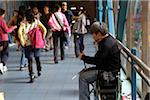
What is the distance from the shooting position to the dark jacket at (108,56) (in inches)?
207

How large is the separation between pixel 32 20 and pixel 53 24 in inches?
119

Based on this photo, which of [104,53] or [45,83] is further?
[45,83]

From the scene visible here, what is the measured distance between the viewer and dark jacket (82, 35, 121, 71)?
5.26m

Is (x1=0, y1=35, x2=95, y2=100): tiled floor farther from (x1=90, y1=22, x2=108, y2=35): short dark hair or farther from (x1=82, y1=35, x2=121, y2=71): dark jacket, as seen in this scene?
(x1=90, y1=22, x2=108, y2=35): short dark hair

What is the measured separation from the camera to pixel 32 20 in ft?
27.9

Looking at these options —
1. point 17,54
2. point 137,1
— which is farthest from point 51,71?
point 17,54

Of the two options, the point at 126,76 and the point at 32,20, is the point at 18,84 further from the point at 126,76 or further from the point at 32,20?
the point at 126,76

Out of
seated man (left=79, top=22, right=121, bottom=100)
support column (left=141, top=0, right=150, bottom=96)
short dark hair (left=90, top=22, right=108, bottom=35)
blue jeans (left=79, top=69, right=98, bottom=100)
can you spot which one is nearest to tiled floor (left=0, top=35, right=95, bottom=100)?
support column (left=141, top=0, right=150, bottom=96)

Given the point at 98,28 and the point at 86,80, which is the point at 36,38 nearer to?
the point at 86,80

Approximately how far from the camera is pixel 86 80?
5.45m

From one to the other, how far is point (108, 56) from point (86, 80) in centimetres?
48

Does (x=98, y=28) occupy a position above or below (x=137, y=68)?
above

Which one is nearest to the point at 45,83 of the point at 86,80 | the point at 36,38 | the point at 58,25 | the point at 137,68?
the point at 36,38

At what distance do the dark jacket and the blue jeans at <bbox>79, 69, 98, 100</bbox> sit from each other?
0.17 metres
